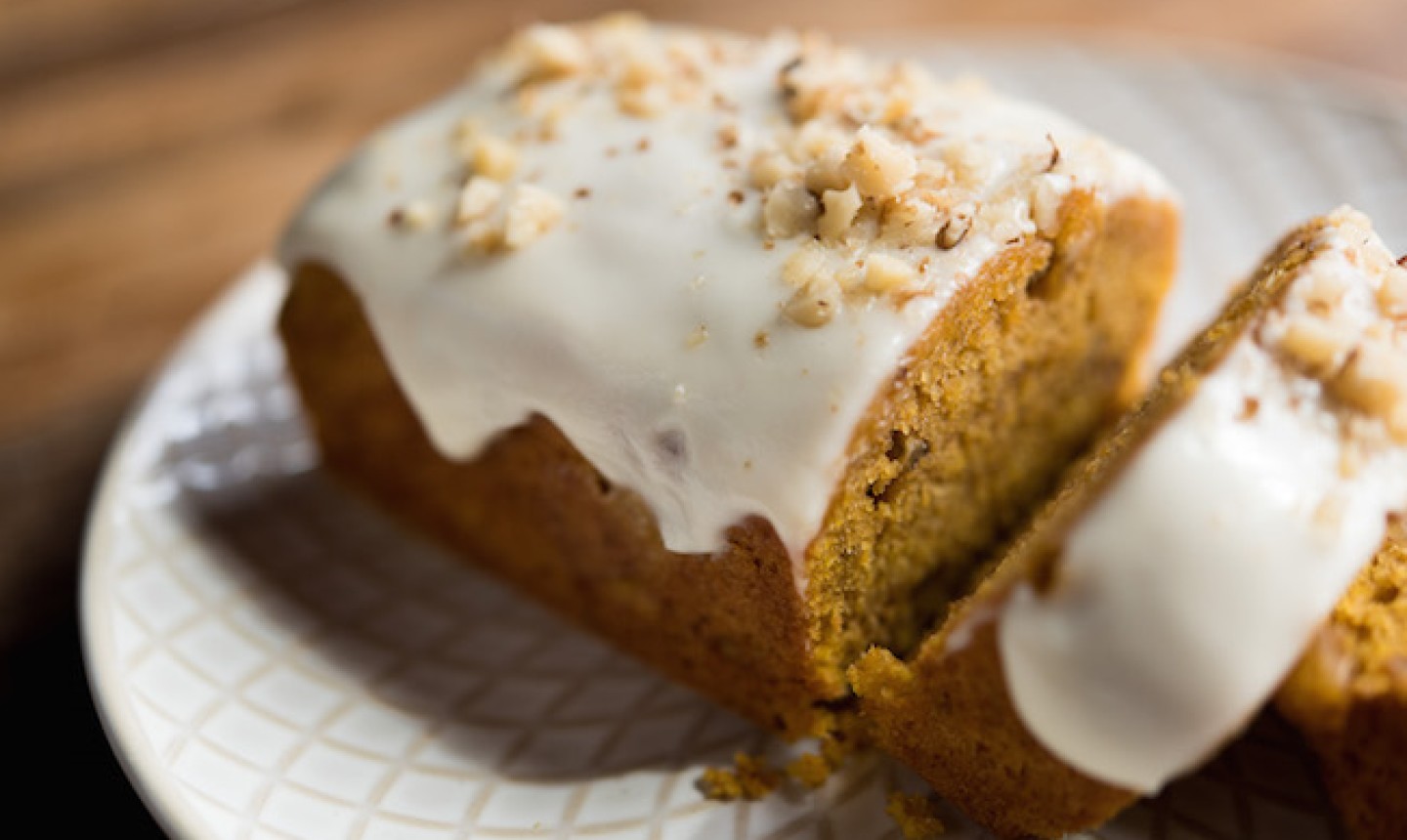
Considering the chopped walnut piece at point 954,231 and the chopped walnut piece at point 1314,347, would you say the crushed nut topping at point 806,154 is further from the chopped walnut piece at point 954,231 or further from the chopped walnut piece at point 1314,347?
the chopped walnut piece at point 1314,347

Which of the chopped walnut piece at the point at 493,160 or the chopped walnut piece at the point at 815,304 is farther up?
the chopped walnut piece at the point at 815,304

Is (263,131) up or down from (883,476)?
down

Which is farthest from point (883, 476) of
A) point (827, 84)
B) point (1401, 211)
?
point (1401, 211)

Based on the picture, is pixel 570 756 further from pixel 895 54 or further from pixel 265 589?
pixel 895 54

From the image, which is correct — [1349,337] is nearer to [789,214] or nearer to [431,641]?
[789,214]

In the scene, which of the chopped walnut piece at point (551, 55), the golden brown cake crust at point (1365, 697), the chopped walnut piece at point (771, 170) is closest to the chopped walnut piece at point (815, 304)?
the chopped walnut piece at point (771, 170)

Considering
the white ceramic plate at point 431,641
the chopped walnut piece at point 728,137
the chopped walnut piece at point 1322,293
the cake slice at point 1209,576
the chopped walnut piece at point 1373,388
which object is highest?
the chopped walnut piece at point 1322,293
